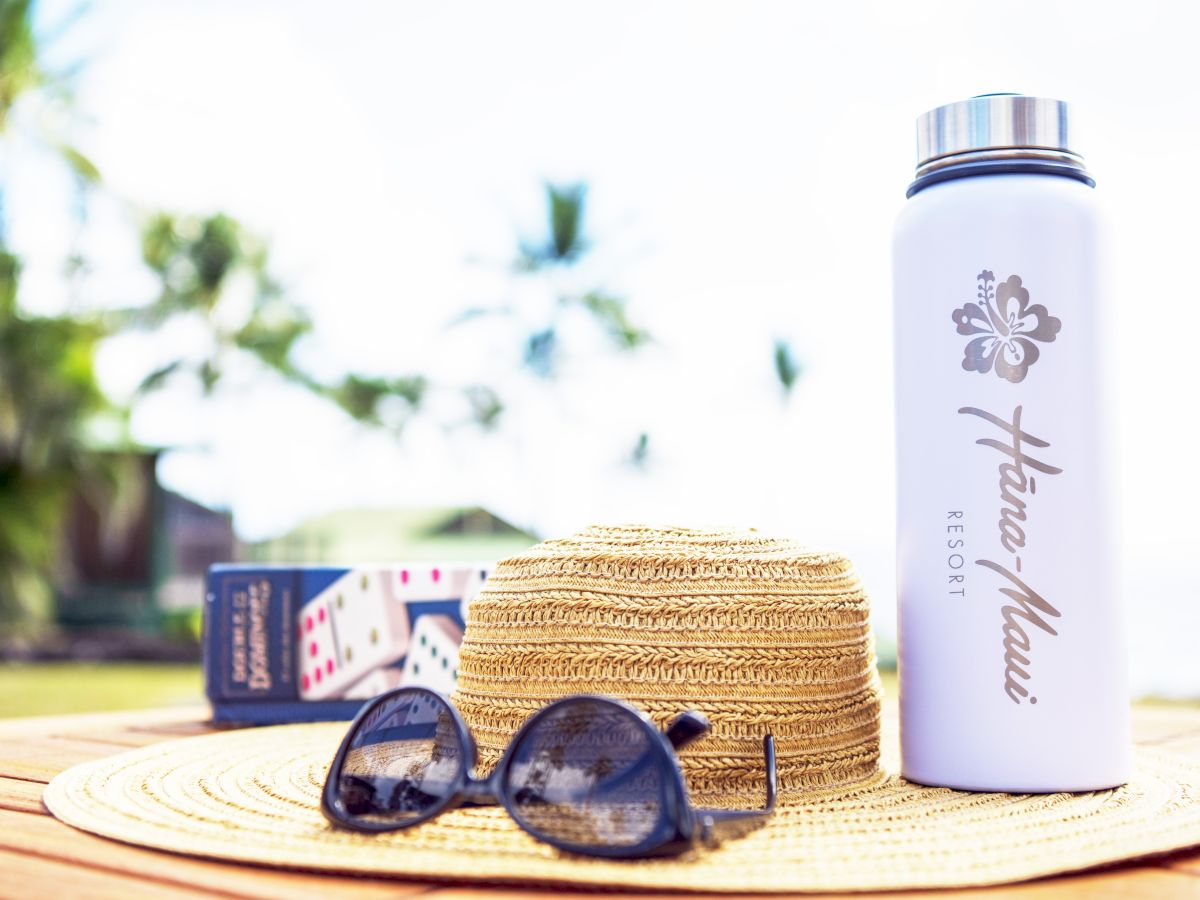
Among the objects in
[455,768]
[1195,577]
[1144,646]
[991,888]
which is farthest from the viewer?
[1195,577]

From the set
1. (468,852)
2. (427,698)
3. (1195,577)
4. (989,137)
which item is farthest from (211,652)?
(1195,577)

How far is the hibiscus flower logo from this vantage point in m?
1.12

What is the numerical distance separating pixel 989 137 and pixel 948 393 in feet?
0.83

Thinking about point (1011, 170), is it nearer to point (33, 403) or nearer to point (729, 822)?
point (729, 822)

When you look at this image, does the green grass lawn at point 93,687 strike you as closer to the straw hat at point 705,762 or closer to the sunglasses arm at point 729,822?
the straw hat at point 705,762

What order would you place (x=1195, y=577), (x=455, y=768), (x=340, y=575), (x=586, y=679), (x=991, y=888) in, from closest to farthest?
(x=991, y=888) < (x=455, y=768) < (x=586, y=679) < (x=340, y=575) < (x=1195, y=577)

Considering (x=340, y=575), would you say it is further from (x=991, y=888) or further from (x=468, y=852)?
(x=991, y=888)

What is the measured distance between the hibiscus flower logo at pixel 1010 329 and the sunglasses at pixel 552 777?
1.46 feet

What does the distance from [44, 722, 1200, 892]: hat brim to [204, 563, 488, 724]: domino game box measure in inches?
21.7

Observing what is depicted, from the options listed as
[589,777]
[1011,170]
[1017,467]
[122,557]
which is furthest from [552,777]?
[122,557]

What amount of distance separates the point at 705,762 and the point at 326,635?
0.92 m

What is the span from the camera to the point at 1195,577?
43.9 meters

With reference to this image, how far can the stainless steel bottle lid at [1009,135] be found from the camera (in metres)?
1.13

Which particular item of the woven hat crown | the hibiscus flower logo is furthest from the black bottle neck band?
the woven hat crown
